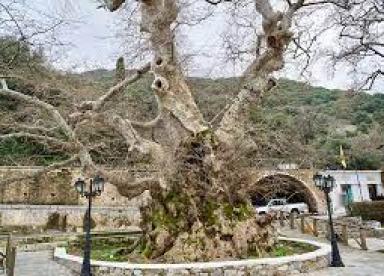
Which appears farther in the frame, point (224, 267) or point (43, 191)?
point (43, 191)

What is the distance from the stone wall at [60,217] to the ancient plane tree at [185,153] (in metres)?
13.8

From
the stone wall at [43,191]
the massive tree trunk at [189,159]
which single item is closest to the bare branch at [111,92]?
the massive tree trunk at [189,159]

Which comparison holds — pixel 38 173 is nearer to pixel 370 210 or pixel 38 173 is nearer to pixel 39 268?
pixel 39 268

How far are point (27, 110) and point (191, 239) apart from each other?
5.49m

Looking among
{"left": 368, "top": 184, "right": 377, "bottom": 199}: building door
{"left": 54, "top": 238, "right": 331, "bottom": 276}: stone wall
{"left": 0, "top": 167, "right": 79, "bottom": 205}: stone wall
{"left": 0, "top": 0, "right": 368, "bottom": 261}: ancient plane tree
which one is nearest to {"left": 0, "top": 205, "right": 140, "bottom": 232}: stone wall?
{"left": 0, "top": 167, "right": 79, "bottom": 205}: stone wall

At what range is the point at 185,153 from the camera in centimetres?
1027

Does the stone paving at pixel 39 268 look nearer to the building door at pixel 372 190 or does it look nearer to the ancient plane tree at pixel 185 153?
the ancient plane tree at pixel 185 153

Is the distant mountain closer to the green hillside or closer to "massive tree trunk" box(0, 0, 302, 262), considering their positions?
the green hillside

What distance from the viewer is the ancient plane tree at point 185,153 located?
965 centimetres

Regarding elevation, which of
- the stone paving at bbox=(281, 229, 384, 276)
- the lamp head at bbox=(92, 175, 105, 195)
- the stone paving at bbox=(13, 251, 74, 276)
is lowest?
the stone paving at bbox=(281, 229, 384, 276)

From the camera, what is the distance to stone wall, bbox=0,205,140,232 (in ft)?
75.3

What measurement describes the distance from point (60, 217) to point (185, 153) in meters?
15.7

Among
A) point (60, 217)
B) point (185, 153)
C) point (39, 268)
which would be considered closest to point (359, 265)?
point (185, 153)

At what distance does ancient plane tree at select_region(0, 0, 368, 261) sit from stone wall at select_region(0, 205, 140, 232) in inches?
541
